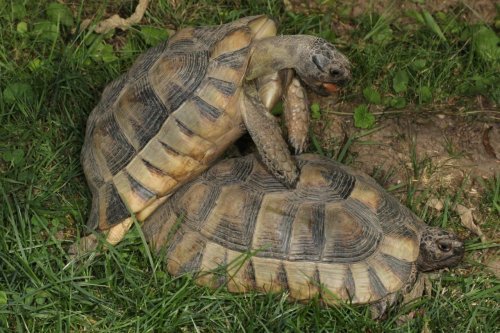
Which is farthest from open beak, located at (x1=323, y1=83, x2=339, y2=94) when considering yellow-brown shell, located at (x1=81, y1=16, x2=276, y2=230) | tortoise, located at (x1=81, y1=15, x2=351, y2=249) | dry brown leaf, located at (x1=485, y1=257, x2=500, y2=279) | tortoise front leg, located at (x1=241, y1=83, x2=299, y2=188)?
dry brown leaf, located at (x1=485, y1=257, x2=500, y2=279)

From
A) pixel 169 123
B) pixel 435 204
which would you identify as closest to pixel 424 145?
pixel 435 204

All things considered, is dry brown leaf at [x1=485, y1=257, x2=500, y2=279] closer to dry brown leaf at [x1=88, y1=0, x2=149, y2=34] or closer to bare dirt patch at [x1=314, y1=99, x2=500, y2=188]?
bare dirt patch at [x1=314, y1=99, x2=500, y2=188]

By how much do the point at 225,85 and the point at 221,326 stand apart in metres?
1.43

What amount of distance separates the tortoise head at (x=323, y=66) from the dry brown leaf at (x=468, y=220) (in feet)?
3.88

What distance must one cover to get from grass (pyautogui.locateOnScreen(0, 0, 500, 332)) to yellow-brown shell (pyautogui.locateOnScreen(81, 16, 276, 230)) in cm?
28

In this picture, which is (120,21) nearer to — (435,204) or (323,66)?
(323,66)

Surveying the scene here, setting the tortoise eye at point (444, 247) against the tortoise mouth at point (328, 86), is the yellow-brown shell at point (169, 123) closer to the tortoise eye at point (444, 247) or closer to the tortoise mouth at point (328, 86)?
the tortoise mouth at point (328, 86)

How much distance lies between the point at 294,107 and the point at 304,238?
1.07m

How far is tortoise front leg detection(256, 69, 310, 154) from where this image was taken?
4.82 metres

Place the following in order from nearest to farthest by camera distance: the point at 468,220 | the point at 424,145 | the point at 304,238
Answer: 1. the point at 304,238
2. the point at 468,220
3. the point at 424,145

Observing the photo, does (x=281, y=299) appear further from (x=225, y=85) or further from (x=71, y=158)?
(x=71, y=158)

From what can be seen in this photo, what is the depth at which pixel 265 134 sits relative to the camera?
4.54 meters

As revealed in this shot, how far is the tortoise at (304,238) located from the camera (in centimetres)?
415

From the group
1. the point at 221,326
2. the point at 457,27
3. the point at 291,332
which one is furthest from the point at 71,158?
the point at 457,27
